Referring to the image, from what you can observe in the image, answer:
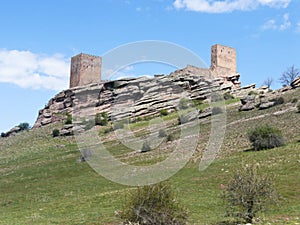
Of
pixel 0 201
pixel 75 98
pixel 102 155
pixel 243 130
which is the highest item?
pixel 75 98

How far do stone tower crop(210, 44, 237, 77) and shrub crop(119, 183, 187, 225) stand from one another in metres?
96.3

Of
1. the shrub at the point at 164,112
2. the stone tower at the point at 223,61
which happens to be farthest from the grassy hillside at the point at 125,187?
the stone tower at the point at 223,61

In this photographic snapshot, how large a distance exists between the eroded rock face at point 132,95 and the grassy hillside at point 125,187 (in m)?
Answer: 30.4

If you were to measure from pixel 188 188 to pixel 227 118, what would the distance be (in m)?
36.3

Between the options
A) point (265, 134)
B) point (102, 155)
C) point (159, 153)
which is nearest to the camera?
point (265, 134)

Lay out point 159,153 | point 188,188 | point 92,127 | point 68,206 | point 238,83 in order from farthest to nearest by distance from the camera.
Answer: point 238,83 < point 92,127 < point 159,153 < point 188,188 < point 68,206

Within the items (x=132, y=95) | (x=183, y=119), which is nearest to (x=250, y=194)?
(x=183, y=119)

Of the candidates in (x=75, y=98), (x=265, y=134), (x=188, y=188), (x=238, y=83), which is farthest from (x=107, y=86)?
(x=188, y=188)

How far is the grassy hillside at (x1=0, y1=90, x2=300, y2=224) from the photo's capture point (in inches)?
816

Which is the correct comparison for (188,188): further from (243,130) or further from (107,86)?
(107,86)

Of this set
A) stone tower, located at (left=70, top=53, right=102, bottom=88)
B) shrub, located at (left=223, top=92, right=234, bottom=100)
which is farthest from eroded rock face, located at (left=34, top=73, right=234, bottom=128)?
stone tower, located at (left=70, top=53, right=102, bottom=88)

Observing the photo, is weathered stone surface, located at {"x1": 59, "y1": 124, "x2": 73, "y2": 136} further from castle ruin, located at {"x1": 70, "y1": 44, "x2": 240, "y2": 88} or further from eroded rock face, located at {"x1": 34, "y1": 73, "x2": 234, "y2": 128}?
castle ruin, located at {"x1": 70, "y1": 44, "x2": 240, "y2": 88}

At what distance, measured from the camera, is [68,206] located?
24641 mm

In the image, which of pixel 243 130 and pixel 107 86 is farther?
pixel 107 86
